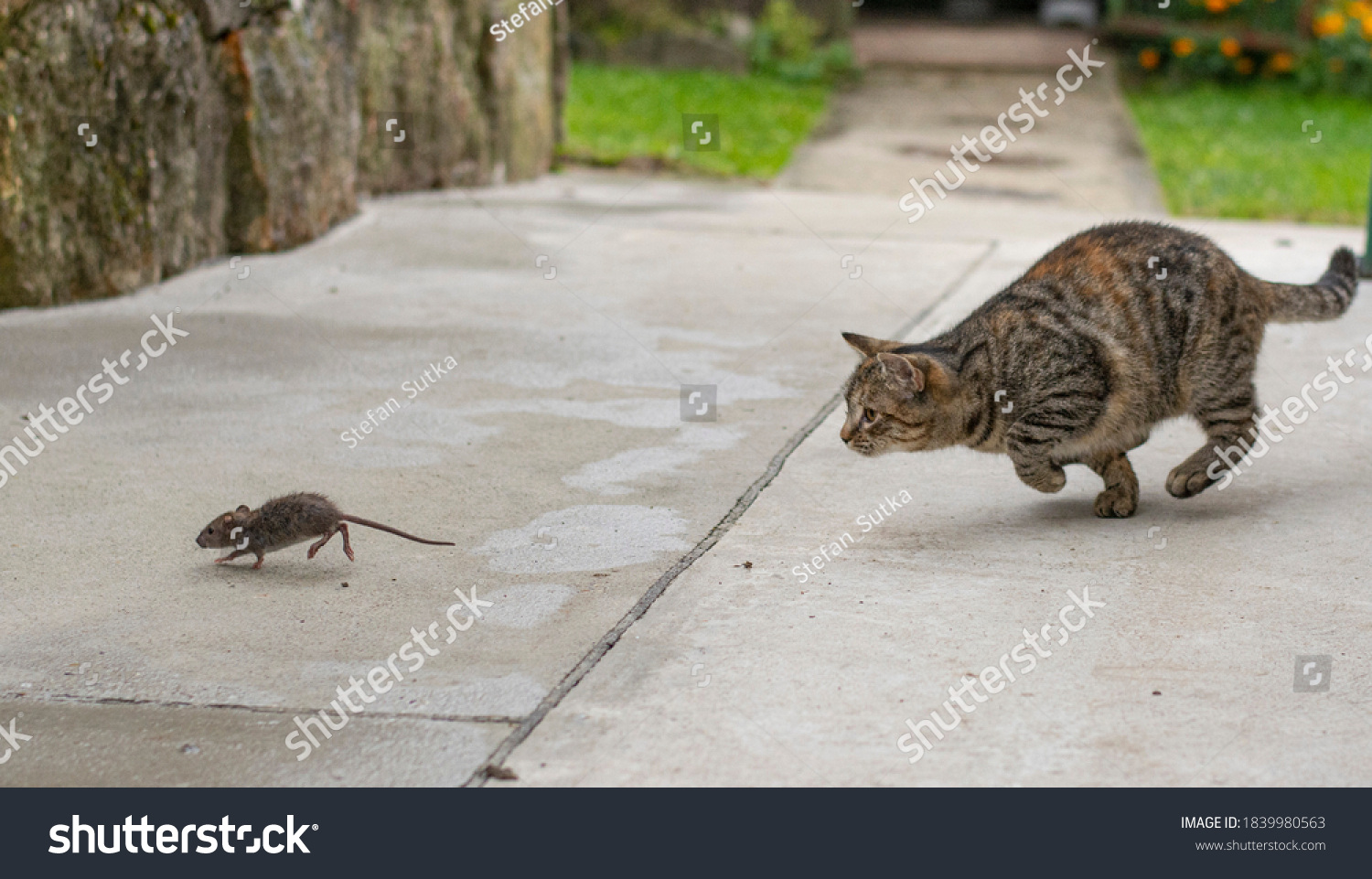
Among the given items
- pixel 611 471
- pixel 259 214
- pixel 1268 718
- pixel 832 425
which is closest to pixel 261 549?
pixel 611 471

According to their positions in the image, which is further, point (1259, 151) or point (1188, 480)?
point (1259, 151)

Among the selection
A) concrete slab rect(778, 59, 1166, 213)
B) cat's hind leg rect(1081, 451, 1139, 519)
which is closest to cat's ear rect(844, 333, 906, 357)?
cat's hind leg rect(1081, 451, 1139, 519)

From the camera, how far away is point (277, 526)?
4.40 m

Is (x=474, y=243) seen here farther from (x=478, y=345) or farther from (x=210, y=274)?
(x=478, y=345)

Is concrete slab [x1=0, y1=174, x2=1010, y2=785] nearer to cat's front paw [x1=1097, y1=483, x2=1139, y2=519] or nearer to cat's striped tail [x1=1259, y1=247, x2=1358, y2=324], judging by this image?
cat's front paw [x1=1097, y1=483, x2=1139, y2=519]

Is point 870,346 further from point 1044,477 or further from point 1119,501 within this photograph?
point 1119,501

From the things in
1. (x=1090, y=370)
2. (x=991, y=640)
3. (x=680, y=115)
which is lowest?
(x=680, y=115)

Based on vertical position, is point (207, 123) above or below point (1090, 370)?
above

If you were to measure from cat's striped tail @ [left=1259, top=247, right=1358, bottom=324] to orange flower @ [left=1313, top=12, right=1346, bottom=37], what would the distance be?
15.7 m

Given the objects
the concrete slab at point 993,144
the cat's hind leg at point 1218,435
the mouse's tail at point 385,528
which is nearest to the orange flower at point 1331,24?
the concrete slab at point 993,144

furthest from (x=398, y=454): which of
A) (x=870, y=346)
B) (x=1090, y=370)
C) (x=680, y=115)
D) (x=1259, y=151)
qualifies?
(x=1259, y=151)

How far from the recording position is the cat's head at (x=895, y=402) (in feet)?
15.6

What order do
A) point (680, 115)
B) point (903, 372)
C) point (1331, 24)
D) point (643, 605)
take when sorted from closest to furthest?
point (643, 605) < point (903, 372) < point (680, 115) < point (1331, 24)

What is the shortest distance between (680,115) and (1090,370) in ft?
40.6
